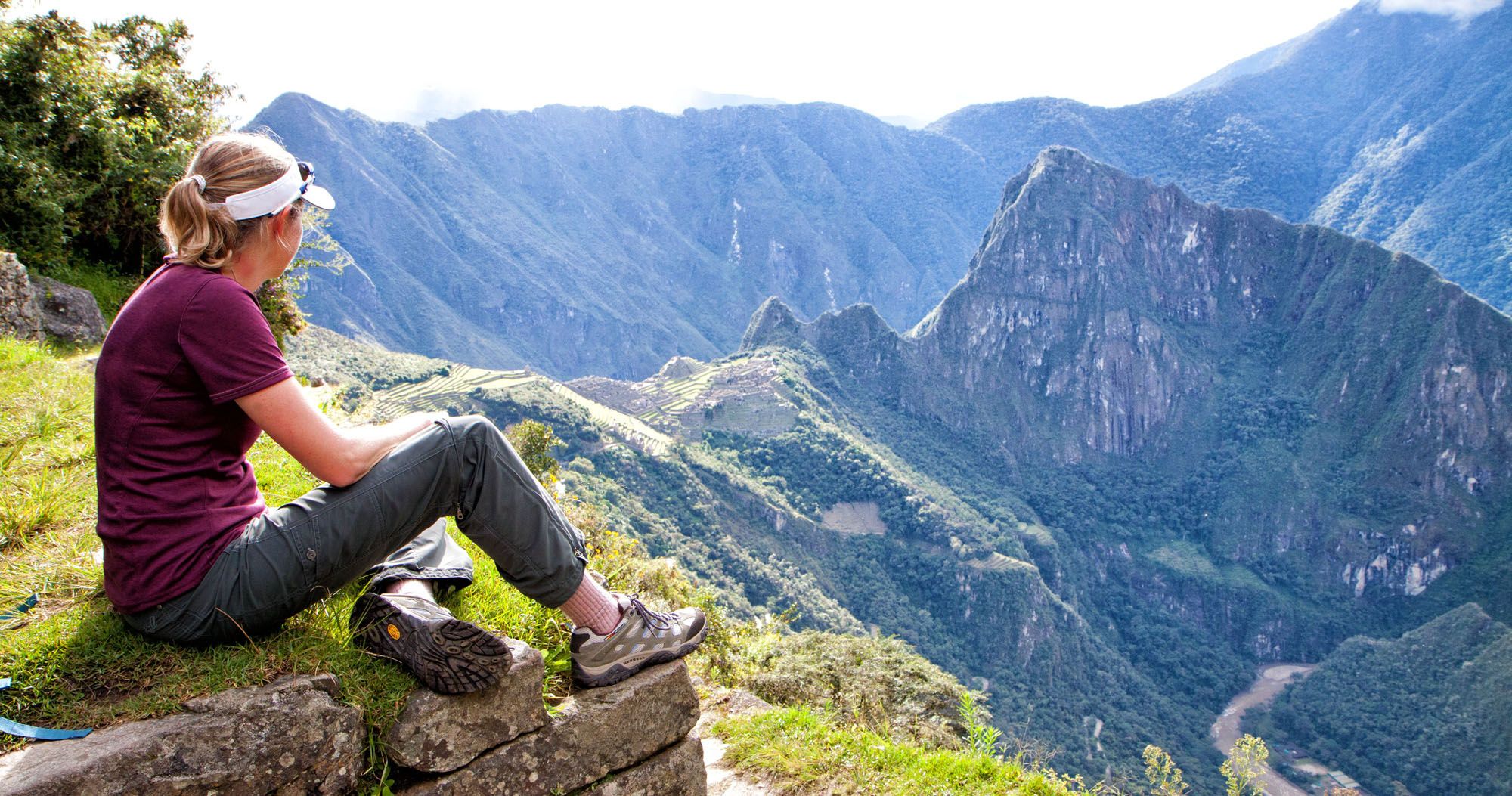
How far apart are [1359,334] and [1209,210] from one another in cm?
2665

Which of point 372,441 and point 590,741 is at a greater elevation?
point 372,441

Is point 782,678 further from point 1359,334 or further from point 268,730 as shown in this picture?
point 1359,334

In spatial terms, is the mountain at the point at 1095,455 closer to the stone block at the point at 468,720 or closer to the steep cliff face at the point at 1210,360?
the steep cliff face at the point at 1210,360

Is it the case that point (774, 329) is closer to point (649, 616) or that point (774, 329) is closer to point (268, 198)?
point (649, 616)

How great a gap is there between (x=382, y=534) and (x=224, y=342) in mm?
844

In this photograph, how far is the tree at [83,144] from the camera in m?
8.08

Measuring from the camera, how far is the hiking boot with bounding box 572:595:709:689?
10.8 feet

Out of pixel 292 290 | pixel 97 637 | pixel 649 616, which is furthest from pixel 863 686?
pixel 292 290

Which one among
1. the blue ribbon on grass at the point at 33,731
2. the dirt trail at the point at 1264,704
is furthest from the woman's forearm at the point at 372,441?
the dirt trail at the point at 1264,704

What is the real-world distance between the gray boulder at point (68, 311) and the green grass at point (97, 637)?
13.0 feet

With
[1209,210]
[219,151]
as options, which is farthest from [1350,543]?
[219,151]

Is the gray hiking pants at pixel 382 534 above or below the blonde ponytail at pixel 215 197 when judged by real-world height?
below

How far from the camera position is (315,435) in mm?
2596

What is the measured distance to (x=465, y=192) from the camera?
625 ft
